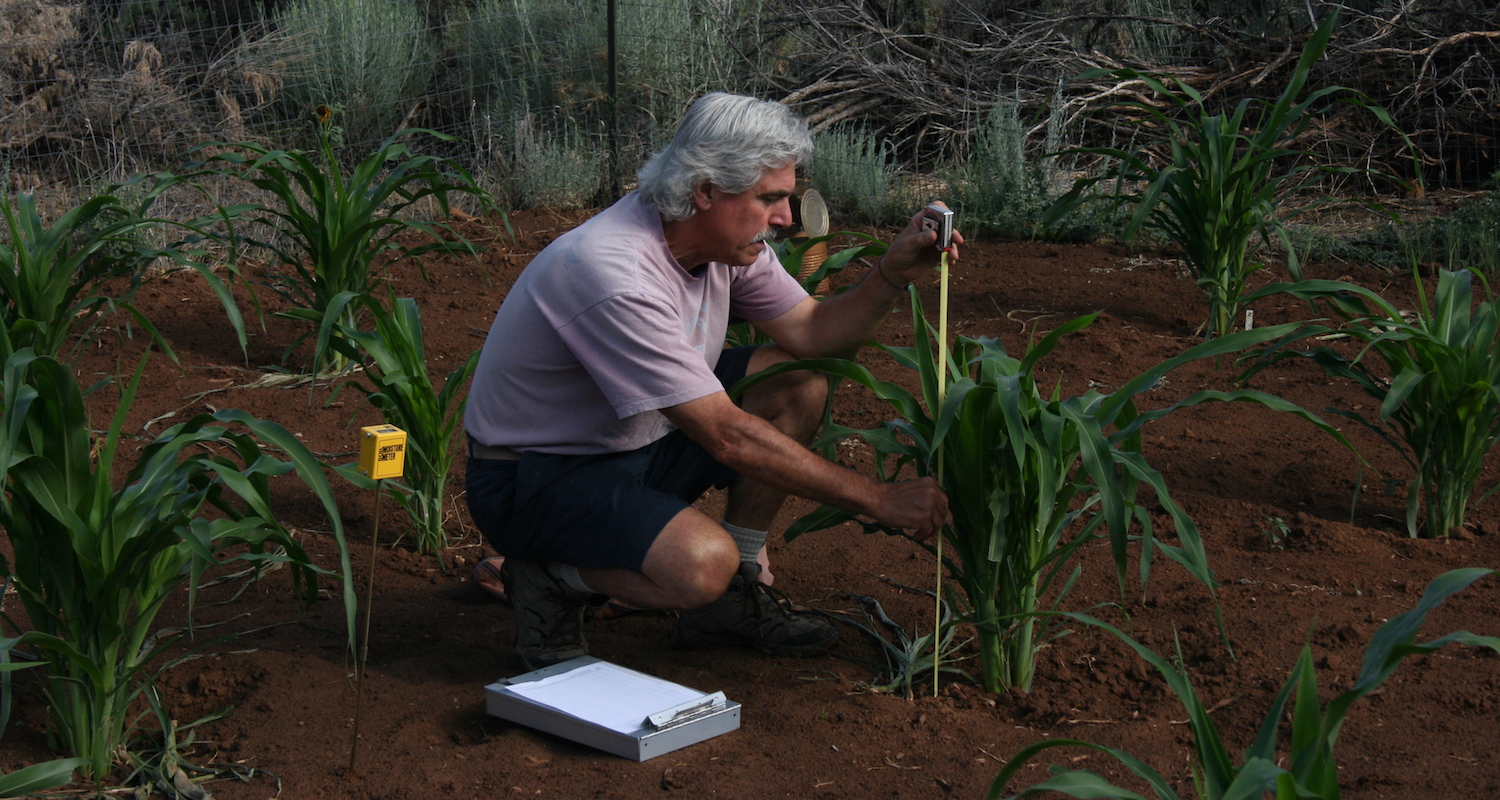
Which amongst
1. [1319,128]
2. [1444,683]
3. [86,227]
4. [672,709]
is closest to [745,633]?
[672,709]

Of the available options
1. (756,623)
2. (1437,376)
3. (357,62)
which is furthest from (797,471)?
(357,62)

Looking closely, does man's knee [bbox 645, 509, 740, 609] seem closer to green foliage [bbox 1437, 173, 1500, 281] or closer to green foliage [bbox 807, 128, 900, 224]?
green foliage [bbox 1437, 173, 1500, 281]

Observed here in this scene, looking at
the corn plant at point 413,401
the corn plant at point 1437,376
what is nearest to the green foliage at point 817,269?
the corn plant at point 413,401

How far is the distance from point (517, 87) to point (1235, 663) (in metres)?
5.33

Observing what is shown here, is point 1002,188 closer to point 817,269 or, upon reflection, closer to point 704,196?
point 817,269

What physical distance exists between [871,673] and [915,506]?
0.45 m

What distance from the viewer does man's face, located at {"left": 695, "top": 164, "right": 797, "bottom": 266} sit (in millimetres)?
2043

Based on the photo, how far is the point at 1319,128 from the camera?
224 inches

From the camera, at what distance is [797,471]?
6.25 feet

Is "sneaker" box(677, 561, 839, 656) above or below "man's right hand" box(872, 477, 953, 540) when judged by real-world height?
below

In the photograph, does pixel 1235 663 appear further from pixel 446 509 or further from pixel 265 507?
pixel 446 509

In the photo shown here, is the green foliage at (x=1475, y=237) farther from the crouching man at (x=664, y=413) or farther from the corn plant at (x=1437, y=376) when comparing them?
the crouching man at (x=664, y=413)

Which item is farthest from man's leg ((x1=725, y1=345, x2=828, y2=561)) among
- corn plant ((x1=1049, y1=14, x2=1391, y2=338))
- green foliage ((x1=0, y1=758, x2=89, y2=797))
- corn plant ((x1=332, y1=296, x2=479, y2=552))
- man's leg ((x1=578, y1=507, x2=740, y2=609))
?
corn plant ((x1=1049, y1=14, x2=1391, y2=338))

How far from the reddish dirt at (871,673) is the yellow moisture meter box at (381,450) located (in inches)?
18.4
